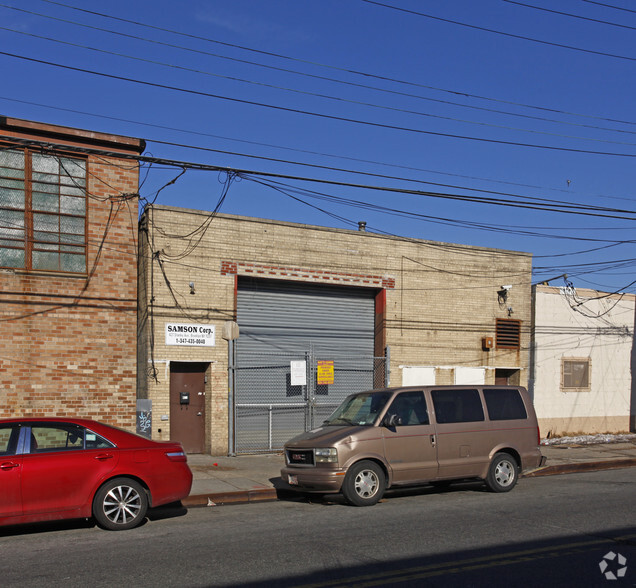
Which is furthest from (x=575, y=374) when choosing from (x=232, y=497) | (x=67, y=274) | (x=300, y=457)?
(x=67, y=274)

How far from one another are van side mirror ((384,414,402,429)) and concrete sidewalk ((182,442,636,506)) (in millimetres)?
2371

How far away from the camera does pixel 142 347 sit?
16344 mm

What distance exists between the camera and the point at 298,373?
58.4ft

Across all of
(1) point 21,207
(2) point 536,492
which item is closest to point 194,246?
(1) point 21,207

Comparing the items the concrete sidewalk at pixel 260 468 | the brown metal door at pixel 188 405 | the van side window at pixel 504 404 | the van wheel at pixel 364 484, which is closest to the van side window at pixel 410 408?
the van wheel at pixel 364 484

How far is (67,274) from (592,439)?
15943 mm

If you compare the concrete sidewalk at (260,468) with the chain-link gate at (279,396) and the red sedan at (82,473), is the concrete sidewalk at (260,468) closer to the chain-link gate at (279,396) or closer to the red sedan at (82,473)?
the chain-link gate at (279,396)

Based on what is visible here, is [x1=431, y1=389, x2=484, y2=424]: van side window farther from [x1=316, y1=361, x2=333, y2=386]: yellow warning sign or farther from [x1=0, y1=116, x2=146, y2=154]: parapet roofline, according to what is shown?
[x1=0, y1=116, x2=146, y2=154]: parapet roofline

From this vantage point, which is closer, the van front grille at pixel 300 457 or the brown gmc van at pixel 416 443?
the brown gmc van at pixel 416 443

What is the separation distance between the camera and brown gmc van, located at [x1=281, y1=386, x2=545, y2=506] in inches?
422

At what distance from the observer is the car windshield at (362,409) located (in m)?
11.4

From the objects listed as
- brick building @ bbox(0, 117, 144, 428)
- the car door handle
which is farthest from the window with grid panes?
the car door handle

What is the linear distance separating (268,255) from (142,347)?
3.88 meters

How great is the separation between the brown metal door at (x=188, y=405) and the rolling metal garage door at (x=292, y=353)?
0.86 m
